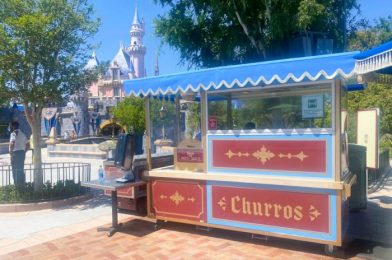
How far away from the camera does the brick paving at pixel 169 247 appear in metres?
4.94

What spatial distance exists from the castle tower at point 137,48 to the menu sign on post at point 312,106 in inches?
3093

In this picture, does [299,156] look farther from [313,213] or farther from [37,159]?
[37,159]

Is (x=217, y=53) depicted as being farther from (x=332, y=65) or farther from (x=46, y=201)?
(x=332, y=65)

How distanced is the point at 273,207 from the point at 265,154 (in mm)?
763

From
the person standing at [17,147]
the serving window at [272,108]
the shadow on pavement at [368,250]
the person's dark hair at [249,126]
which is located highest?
the serving window at [272,108]

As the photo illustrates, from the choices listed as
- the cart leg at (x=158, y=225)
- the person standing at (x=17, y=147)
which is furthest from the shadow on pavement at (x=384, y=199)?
the person standing at (x=17, y=147)

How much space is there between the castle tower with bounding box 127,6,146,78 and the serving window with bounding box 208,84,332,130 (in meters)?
77.8

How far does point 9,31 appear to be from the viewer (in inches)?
298

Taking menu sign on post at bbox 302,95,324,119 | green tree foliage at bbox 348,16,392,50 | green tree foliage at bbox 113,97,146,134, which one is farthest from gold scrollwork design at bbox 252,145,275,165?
green tree foliage at bbox 113,97,146,134

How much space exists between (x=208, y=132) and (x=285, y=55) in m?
7.09

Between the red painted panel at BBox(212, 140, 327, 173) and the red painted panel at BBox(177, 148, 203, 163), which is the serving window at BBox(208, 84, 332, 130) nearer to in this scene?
the red painted panel at BBox(212, 140, 327, 173)

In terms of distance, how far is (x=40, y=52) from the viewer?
7.72 m

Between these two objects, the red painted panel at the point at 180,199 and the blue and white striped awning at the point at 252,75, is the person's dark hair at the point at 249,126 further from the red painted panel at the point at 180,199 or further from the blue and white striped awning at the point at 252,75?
the red painted panel at the point at 180,199

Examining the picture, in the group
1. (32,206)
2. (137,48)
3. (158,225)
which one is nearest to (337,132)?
(158,225)
